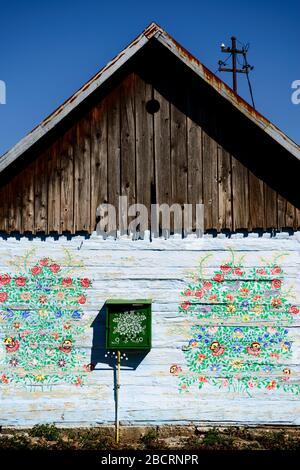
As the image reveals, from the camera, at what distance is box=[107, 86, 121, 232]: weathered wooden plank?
8.05 meters

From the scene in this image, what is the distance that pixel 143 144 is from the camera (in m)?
8.16

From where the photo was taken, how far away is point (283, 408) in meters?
7.79

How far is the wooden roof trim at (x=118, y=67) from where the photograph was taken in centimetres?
759

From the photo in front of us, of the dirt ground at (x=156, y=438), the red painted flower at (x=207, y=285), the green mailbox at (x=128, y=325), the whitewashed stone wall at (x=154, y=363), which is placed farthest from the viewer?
the red painted flower at (x=207, y=285)

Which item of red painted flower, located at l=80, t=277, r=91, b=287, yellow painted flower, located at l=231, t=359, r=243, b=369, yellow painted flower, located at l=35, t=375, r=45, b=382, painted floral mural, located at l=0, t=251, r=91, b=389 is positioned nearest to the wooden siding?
painted floral mural, located at l=0, t=251, r=91, b=389

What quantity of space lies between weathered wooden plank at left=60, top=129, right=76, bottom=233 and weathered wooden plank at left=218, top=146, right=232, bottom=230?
7.90 ft

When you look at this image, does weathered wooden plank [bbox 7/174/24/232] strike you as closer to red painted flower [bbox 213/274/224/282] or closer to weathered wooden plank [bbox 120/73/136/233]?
weathered wooden plank [bbox 120/73/136/233]

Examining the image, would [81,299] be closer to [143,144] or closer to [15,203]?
[15,203]

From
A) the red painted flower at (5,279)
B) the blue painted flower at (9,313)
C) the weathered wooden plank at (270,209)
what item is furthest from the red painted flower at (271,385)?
the red painted flower at (5,279)

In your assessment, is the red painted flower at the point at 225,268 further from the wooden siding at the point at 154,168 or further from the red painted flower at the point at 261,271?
the wooden siding at the point at 154,168

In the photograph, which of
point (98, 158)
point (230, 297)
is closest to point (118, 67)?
point (98, 158)

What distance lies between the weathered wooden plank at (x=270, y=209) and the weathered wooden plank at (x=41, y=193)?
3573mm
